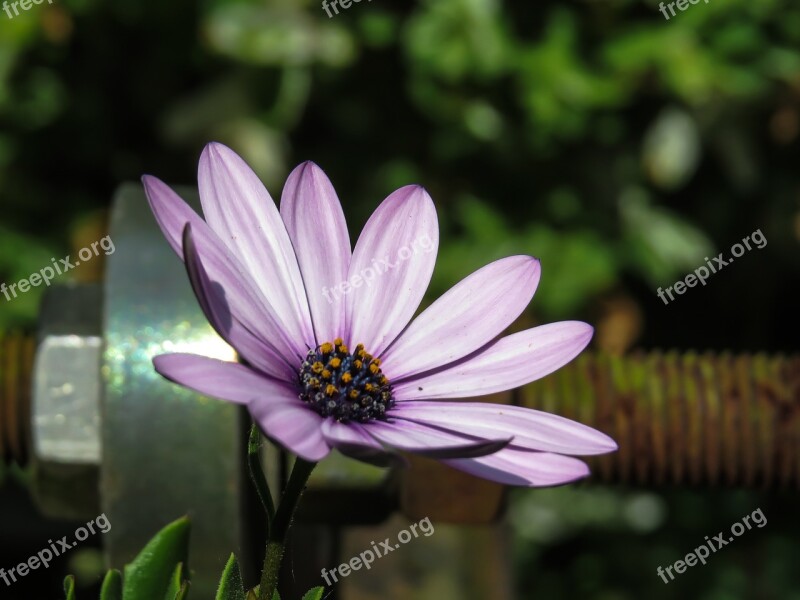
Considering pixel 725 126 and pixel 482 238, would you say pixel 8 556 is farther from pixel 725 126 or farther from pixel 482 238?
pixel 725 126

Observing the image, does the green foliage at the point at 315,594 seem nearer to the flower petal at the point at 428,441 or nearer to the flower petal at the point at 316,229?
the flower petal at the point at 428,441

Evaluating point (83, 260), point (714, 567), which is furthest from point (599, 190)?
point (83, 260)

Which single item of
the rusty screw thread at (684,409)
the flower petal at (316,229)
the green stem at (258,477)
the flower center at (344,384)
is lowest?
the rusty screw thread at (684,409)

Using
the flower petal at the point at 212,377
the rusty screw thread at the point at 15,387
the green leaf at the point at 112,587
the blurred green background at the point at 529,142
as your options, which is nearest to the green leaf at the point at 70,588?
the green leaf at the point at 112,587

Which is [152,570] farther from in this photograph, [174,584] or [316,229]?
[316,229]

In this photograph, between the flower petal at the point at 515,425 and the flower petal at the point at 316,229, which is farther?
the flower petal at the point at 316,229

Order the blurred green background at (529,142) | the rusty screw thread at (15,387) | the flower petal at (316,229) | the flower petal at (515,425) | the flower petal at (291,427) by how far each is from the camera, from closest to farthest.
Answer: the flower petal at (291,427)
the flower petal at (515,425)
the flower petal at (316,229)
the rusty screw thread at (15,387)
the blurred green background at (529,142)

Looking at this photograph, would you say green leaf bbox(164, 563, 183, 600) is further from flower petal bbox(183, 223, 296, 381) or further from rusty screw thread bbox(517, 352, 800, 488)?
rusty screw thread bbox(517, 352, 800, 488)

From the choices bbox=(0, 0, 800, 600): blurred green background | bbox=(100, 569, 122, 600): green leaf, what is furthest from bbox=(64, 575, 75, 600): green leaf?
bbox=(0, 0, 800, 600): blurred green background
